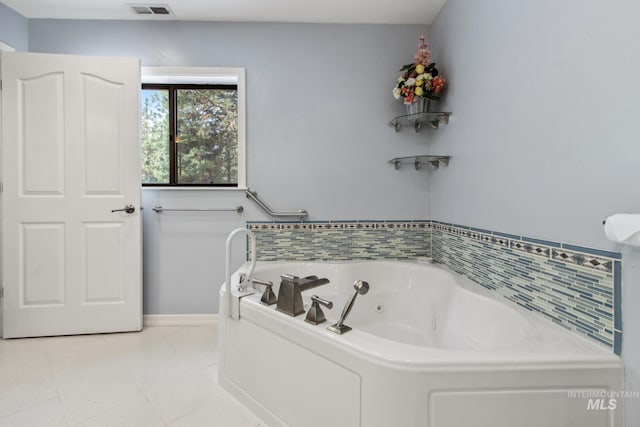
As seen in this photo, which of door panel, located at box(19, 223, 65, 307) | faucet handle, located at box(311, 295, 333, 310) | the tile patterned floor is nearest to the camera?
faucet handle, located at box(311, 295, 333, 310)

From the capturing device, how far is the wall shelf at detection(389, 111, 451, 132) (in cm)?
218

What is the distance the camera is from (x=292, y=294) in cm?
131

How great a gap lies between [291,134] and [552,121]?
67.6 inches

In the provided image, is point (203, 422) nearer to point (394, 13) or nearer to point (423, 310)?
point (423, 310)

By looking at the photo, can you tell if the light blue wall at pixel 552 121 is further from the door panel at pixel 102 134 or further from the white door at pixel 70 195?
the door panel at pixel 102 134

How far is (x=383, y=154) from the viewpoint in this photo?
249 cm

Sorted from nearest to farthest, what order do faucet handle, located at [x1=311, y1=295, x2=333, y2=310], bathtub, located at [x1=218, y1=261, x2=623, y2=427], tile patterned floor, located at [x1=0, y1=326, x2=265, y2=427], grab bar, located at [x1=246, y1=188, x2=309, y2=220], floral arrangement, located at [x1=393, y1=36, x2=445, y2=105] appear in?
bathtub, located at [x1=218, y1=261, x2=623, y2=427], faucet handle, located at [x1=311, y1=295, x2=333, y2=310], tile patterned floor, located at [x1=0, y1=326, x2=265, y2=427], floral arrangement, located at [x1=393, y1=36, x2=445, y2=105], grab bar, located at [x1=246, y1=188, x2=309, y2=220]

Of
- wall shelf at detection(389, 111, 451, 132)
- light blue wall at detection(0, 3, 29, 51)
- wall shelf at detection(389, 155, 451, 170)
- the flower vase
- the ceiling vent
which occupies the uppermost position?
the ceiling vent

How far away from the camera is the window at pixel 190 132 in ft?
8.37

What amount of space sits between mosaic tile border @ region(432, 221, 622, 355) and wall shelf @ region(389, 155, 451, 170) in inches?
23.8

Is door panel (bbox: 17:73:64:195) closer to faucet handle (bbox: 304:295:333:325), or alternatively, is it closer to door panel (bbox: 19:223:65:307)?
door panel (bbox: 19:223:65:307)

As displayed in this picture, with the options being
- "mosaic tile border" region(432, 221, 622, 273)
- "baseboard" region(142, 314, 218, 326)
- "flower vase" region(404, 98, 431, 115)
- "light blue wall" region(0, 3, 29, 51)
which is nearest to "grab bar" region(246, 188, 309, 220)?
"baseboard" region(142, 314, 218, 326)

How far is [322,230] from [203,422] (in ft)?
4.83

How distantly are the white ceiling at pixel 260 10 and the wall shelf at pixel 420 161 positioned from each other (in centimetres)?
108
